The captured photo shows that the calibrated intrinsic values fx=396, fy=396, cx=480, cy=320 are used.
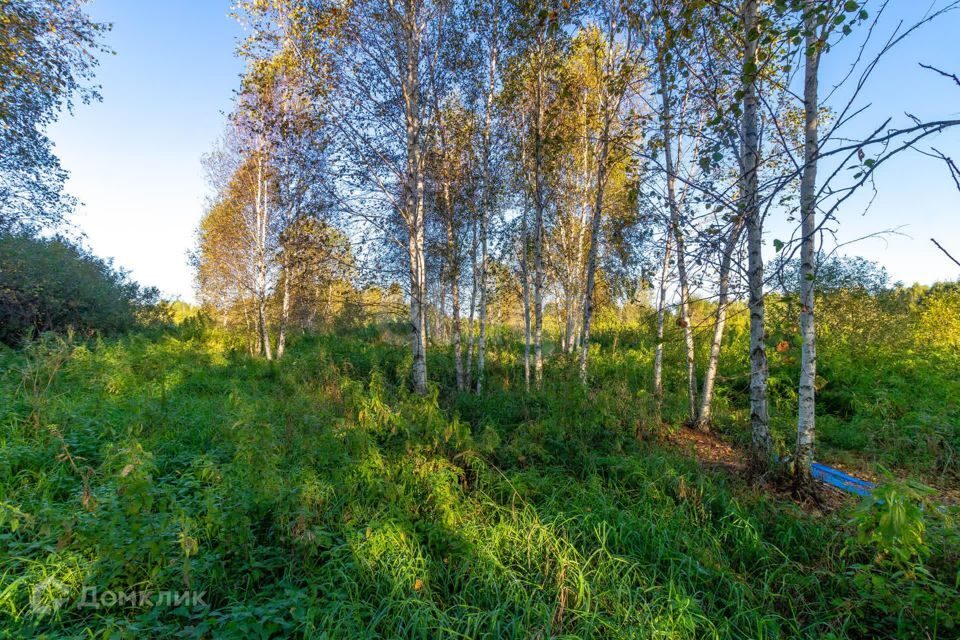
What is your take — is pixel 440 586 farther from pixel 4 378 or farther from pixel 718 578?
pixel 4 378

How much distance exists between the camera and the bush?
9.57m

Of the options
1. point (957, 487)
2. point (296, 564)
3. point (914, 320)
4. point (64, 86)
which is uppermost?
point (64, 86)

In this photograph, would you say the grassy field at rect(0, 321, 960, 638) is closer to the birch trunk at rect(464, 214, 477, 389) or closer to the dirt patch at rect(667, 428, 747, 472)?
the dirt patch at rect(667, 428, 747, 472)

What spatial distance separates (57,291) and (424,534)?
13288 millimetres

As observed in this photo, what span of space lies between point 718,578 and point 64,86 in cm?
1533

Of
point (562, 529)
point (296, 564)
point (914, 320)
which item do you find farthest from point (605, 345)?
point (296, 564)

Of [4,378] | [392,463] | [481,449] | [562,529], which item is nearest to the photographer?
[562,529]

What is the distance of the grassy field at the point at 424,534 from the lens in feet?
8.22

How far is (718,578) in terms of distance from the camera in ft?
10.3

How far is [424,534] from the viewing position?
346 centimetres

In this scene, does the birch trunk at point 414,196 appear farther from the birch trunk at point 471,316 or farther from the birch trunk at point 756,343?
the birch trunk at point 756,343

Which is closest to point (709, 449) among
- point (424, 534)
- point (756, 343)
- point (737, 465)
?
point (737, 465)

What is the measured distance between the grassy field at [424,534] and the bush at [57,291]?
5678 millimetres

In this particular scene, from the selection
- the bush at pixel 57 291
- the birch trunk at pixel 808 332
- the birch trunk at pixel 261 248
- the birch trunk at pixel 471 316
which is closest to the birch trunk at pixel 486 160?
the birch trunk at pixel 471 316
